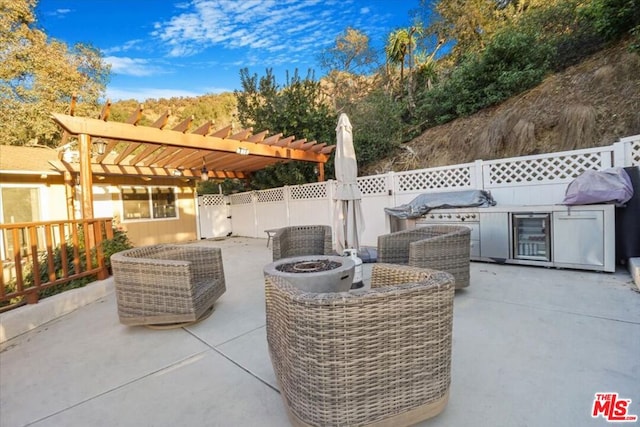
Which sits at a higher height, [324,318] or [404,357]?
[324,318]

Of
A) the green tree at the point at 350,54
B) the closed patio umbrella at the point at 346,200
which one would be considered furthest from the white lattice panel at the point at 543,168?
the green tree at the point at 350,54

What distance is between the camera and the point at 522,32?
859 centimetres

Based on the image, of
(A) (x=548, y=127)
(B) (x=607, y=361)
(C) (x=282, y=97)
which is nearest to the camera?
(B) (x=607, y=361)

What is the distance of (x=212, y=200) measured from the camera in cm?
1145

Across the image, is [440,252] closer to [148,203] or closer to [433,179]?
[433,179]

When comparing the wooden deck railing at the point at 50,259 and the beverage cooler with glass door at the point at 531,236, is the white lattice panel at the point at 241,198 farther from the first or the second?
the beverage cooler with glass door at the point at 531,236

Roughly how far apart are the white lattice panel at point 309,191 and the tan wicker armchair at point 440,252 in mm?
4659

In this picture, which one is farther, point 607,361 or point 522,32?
point 522,32

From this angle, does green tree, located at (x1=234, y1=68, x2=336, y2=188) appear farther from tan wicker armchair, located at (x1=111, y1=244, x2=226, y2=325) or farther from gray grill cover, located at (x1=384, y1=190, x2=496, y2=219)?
tan wicker armchair, located at (x1=111, y1=244, x2=226, y2=325)

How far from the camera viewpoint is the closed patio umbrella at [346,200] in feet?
12.9

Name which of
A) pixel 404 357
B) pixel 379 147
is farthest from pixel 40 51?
pixel 404 357

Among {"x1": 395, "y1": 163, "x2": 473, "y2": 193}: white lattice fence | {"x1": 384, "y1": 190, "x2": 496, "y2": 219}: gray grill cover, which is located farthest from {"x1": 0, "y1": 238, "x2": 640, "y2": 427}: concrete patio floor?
{"x1": 395, "y1": 163, "x2": 473, "y2": 193}: white lattice fence

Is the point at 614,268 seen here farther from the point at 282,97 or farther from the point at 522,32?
the point at 282,97

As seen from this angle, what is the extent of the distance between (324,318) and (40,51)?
602 inches
